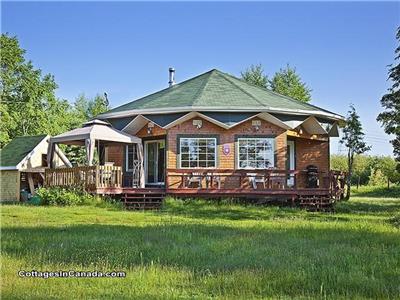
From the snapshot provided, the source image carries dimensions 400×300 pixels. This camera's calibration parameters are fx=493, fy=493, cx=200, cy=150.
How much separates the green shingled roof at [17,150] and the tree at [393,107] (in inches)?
605

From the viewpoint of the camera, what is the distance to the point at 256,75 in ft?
153

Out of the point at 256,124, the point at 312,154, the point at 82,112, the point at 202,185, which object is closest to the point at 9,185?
the point at 202,185

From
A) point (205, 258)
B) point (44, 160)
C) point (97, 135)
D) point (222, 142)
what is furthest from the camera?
point (44, 160)

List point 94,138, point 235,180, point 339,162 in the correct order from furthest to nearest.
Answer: point 339,162 < point 235,180 < point 94,138

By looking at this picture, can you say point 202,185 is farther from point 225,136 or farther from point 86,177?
point 86,177

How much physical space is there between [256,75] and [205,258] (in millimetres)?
40808

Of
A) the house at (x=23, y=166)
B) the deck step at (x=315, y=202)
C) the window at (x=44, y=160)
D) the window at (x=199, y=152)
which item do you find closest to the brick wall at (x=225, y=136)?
the window at (x=199, y=152)

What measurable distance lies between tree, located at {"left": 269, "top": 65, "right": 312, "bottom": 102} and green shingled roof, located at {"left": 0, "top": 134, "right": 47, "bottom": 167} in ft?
A: 84.5

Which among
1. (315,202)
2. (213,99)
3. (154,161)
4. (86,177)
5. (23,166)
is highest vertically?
(213,99)

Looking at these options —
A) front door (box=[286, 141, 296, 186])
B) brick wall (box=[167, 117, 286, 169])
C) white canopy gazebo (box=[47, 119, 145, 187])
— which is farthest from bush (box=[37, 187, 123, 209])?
front door (box=[286, 141, 296, 186])

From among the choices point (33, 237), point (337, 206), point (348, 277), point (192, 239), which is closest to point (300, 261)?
point (348, 277)

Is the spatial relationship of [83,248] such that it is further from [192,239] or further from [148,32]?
[148,32]

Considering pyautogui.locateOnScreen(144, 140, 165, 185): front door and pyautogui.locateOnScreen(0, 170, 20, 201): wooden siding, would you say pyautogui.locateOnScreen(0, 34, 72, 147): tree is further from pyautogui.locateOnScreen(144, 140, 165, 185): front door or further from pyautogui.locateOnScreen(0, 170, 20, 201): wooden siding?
pyautogui.locateOnScreen(144, 140, 165, 185): front door

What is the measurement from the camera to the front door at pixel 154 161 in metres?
21.0
